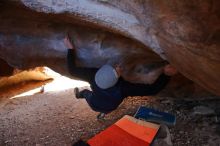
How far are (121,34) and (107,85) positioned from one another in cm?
66

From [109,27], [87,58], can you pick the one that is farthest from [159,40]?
[87,58]

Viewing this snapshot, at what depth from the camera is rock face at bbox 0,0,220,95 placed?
7.23ft

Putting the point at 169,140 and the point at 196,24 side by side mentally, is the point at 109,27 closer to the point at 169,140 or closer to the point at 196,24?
the point at 196,24

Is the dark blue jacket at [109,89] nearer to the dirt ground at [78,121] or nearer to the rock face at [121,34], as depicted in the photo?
the rock face at [121,34]

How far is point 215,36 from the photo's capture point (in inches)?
85.2

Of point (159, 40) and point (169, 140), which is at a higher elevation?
point (159, 40)

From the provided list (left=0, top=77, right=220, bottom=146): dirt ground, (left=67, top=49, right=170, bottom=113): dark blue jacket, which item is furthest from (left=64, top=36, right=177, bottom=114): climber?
(left=0, top=77, right=220, bottom=146): dirt ground

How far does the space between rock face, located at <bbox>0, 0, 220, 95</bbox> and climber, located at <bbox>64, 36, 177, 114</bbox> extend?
0.30ft

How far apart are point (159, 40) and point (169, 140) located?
1691 millimetres

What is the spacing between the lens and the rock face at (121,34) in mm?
2205

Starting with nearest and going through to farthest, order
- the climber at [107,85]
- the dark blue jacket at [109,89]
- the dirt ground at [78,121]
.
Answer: the climber at [107,85] < the dark blue jacket at [109,89] < the dirt ground at [78,121]

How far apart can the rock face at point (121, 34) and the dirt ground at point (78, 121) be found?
88cm

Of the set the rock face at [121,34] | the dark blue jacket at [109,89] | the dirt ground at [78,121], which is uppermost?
the rock face at [121,34]

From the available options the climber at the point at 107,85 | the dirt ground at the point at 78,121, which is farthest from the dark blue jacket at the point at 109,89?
the dirt ground at the point at 78,121
